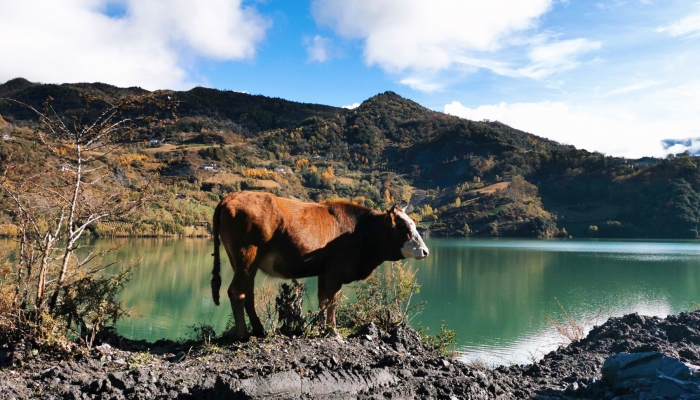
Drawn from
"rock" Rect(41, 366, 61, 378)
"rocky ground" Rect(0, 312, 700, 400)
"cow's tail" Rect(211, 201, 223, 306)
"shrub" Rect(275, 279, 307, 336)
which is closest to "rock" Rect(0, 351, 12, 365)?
"rocky ground" Rect(0, 312, 700, 400)

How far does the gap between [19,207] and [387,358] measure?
4.27 meters

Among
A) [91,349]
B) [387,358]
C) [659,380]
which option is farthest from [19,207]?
[659,380]

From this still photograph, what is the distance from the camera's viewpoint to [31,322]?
4875 mm

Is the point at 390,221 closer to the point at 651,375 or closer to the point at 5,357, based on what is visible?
the point at 651,375

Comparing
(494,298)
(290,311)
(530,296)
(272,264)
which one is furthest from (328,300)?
(530,296)

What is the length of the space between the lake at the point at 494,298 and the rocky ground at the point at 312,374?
1762mm

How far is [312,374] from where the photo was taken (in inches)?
173

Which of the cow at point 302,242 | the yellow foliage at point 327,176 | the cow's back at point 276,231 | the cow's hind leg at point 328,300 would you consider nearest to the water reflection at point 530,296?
the cow at point 302,242

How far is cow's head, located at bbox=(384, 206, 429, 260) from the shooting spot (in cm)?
654

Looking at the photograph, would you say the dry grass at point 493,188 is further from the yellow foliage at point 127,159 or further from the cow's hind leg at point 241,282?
the cow's hind leg at point 241,282

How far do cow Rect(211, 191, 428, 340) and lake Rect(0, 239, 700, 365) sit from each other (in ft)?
3.11

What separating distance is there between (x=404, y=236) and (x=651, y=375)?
309 cm

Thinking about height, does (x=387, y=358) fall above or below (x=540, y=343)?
above

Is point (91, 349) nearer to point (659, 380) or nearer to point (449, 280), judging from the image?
point (659, 380)
